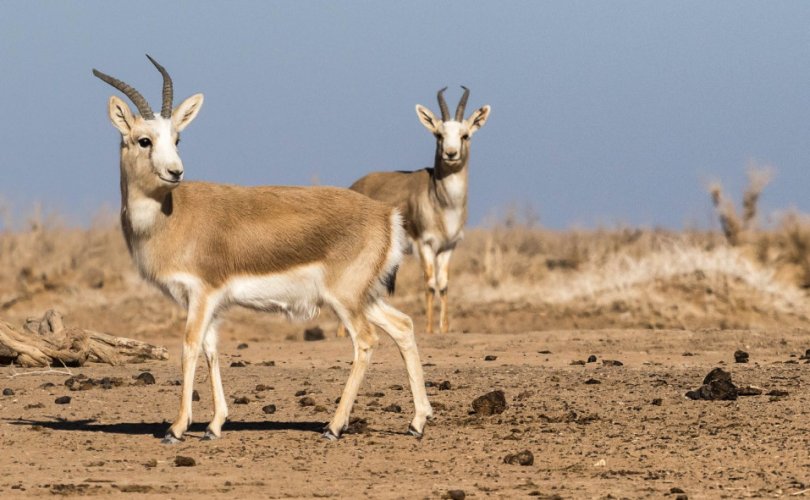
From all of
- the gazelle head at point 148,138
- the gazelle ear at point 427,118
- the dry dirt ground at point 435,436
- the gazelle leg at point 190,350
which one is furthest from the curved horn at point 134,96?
the gazelle ear at point 427,118

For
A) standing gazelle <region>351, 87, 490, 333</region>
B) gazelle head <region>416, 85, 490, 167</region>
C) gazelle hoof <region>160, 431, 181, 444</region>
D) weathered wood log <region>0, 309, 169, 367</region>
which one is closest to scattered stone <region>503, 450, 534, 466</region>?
gazelle hoof <region>160, 431, 181, 444</region>

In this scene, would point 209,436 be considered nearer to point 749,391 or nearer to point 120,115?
point 120,115

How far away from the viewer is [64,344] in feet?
54.7

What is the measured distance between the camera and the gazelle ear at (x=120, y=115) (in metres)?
11.1

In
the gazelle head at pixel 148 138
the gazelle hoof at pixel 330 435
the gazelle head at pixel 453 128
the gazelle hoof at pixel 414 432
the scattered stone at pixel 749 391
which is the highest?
the gazelle head at pixel 453 128

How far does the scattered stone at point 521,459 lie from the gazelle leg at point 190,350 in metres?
2.68

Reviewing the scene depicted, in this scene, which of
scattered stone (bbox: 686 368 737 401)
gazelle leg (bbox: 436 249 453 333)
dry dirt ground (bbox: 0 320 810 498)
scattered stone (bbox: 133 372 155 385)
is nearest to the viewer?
dry dirt ground (bbox: 0 320 810 498)

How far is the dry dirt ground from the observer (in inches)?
358

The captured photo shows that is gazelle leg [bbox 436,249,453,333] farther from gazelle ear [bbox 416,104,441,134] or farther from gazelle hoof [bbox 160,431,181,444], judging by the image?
gazelle hoof [bbox 160,431,181,444]

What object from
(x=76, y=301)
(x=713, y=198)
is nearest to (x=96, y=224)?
(x=76, y=301)

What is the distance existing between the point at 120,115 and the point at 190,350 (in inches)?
80.9

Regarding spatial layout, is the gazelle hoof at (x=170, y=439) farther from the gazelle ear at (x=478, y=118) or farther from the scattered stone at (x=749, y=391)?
the gazelle ear at (x=478, y=118)

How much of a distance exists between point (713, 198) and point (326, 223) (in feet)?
80.6

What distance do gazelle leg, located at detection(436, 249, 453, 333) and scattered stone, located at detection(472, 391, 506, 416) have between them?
32.5 ft
